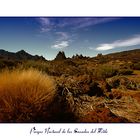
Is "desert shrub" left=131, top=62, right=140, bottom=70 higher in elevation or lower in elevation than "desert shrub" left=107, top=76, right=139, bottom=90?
higher

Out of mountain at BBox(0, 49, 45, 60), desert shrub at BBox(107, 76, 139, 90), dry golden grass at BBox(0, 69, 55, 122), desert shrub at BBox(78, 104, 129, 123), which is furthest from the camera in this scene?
desert shrub at BBox(107, 76, 139, 90)

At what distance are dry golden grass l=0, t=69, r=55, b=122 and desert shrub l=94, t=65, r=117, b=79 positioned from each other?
1.60 ft

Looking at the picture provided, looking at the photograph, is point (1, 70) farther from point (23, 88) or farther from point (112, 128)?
point (112, 128)

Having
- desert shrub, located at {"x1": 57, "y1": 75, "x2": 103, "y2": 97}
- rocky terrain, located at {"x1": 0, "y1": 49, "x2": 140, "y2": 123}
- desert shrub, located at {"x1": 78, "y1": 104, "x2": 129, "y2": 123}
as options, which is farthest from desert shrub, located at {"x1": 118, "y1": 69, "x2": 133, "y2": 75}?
desert shrub, located at {"x1": 78, "y1": 104, "x2": 129, "y2": 123}

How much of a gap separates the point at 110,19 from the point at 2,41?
112 cm

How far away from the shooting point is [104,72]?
353cm

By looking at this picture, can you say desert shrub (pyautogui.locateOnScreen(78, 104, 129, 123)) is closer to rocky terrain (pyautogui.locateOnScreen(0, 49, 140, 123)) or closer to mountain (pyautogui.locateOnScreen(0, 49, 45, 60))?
rocky terrain (pyautogui.locateOnScreen(0, 49, 140, 123))

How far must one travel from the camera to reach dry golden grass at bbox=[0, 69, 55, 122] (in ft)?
10.4

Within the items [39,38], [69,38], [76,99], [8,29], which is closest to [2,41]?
[8,29]

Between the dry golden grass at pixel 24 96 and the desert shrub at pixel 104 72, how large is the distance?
1.60 feet

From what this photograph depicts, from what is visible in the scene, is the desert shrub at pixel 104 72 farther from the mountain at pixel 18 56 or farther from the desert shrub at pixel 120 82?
the mountain at pixel 18 56

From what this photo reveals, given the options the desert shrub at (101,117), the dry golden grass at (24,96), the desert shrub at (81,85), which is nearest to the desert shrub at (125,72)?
the desert shrub at (81,85)

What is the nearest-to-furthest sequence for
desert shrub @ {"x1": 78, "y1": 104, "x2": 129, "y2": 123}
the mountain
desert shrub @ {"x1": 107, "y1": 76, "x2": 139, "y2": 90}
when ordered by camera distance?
desert shrub @ {"x1": 78, "y1": 104, "x2": 129, "y2": 123}, the mountain, desert shrub @ {"x1": 107, "y1": 76, "x2": 139, "y2": 90}
